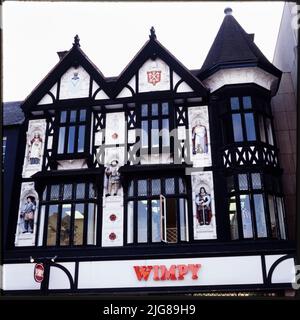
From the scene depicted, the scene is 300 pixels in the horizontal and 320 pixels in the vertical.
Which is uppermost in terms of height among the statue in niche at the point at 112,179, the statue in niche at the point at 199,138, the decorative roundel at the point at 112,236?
the statue in niche at the point at 199,138

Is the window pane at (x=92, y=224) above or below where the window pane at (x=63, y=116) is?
below

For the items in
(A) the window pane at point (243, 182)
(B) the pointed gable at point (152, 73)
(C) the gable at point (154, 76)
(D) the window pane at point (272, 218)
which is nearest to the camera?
(D) the window pane at point (272, 218)

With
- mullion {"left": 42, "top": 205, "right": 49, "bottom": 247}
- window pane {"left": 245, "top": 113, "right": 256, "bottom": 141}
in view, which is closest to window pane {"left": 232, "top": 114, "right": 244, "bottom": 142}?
window pane {"left": 245, "top": 113, "right": 256, "bottom": 141}

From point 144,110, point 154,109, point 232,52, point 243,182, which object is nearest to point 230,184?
point 243,182

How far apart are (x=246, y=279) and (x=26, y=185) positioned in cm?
717

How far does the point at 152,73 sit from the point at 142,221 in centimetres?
A: 488

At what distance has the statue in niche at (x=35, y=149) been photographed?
1246cm

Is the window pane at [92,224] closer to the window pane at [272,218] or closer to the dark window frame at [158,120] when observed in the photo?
the dark window frame at [158,120]

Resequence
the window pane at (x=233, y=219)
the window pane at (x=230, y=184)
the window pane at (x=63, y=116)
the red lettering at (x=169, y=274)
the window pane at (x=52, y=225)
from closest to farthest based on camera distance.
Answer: the red lettering at (x=169, y=274) < the window pane at (x=233, y=219) < the window pane at (x=230, y=184) < the window pane at (x=52, y=225) < the window pane at (x=63, y=116)

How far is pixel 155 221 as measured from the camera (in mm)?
11070

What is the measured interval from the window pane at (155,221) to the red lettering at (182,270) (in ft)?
3.29

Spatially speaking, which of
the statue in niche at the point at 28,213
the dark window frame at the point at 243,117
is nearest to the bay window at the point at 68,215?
the statue in niche at the point at 28,213

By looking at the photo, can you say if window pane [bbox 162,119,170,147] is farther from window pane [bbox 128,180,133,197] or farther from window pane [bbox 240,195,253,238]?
window pane [bbox 240,195,253,238]
